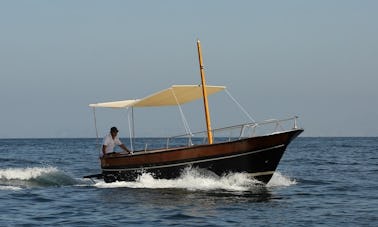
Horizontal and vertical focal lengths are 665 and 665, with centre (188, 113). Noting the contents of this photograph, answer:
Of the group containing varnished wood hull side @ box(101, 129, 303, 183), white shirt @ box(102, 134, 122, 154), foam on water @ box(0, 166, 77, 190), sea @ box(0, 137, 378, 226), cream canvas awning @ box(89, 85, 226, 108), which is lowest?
sea @ box(0, 137, 378, 226)

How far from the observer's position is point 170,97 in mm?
23234

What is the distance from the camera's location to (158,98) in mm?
23031

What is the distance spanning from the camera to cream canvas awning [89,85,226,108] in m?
22.4

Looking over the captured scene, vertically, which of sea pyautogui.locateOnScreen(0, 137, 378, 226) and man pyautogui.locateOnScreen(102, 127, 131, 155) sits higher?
man pyautogui.locateOnScreen(102, 127, 131, 155)

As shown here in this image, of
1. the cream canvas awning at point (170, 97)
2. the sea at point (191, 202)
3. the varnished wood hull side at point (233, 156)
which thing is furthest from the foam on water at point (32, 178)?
the varnished wood hull side at point (233, 156)

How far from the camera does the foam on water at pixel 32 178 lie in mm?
24734

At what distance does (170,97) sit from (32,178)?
284 inches

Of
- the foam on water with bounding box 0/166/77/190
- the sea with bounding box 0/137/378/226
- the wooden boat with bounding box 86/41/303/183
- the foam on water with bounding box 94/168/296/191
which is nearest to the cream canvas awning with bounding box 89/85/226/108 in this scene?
the wooden boat with bounding box 86/41/303/183

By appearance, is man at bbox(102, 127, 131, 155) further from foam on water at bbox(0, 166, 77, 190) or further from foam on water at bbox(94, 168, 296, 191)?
foam on water at bbox(94, 168, 296, 191)

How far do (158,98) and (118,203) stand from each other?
567 cm

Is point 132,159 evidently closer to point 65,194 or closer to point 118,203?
point 65,194

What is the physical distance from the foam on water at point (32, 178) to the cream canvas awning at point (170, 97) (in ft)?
12.4

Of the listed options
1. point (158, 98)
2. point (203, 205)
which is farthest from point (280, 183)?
point (203, 205)

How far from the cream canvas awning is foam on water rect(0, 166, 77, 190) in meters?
3.79
